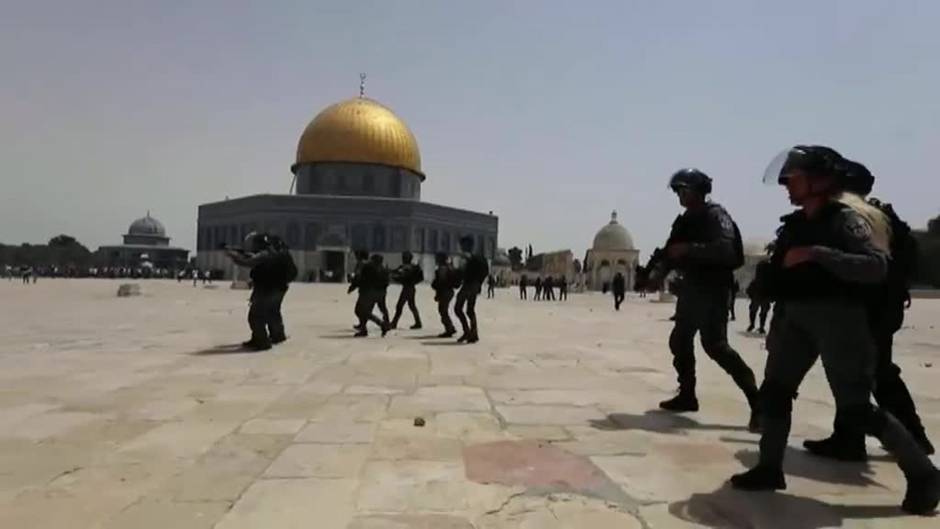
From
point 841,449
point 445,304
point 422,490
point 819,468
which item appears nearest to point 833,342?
point 819,468

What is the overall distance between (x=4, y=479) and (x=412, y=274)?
378 inches

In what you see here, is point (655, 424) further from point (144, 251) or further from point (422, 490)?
point (144, 251)

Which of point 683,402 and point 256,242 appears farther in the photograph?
point 256,242

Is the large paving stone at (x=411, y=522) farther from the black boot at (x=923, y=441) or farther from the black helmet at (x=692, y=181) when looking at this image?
the black helmet at (x=692, y=181)

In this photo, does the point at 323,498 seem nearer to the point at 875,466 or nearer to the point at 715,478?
the point at 715,478

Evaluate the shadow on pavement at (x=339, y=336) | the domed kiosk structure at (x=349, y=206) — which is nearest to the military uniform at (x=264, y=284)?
the shadow on pavement at (x=339, y=336)

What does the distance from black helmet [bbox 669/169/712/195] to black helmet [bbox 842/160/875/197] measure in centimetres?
136

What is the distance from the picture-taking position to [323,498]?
10.3 feet

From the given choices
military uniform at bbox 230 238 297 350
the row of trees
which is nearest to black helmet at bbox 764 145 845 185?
military uniform at bbox 230 238 297 350

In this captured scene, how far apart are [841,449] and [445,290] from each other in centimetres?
826

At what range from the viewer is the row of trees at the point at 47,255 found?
99800 mm

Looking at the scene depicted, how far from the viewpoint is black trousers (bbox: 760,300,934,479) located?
3170mm

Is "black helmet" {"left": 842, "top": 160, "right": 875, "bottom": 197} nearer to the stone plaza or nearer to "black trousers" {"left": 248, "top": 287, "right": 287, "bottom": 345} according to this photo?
the stone plaza

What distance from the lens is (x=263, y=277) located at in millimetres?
9547
